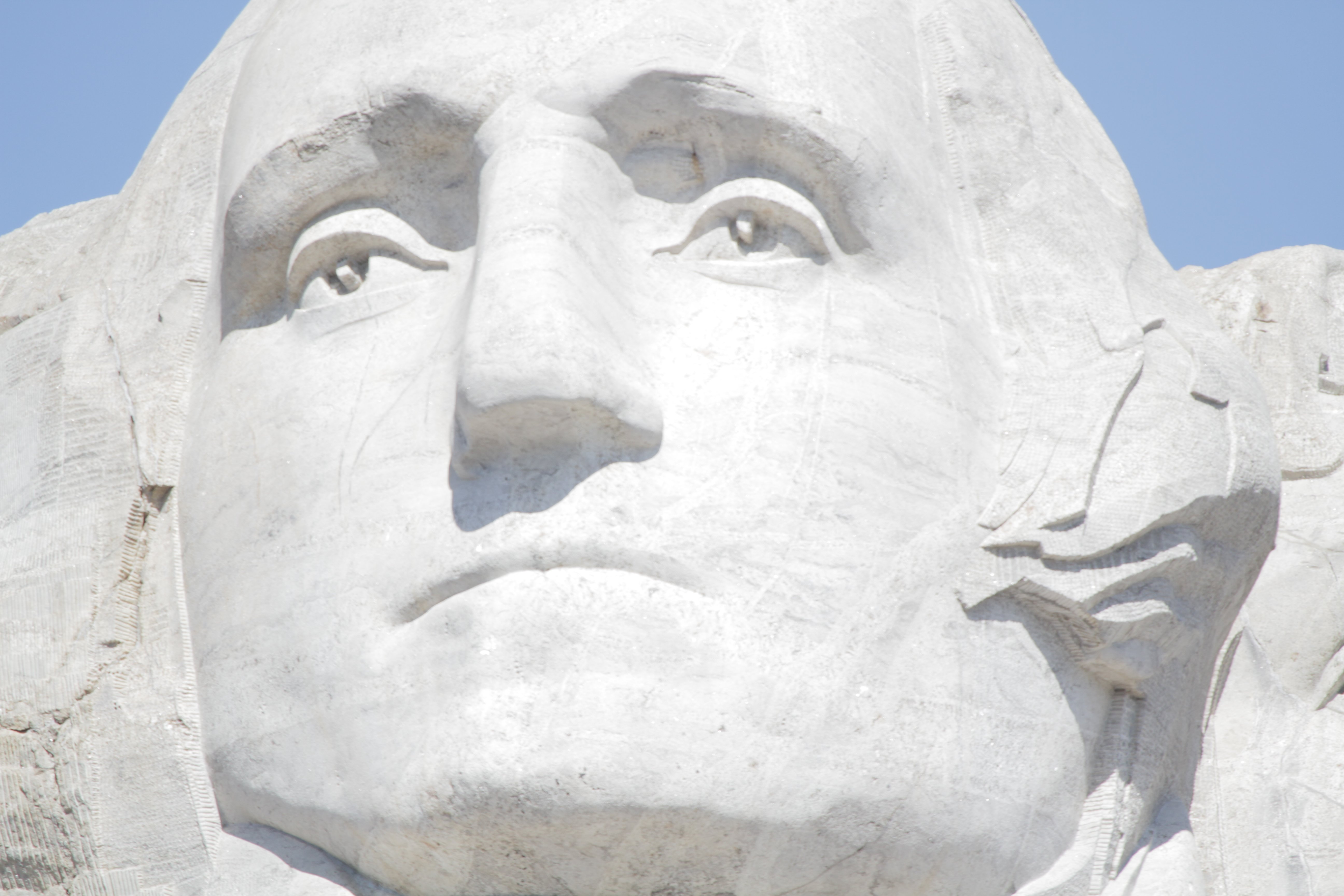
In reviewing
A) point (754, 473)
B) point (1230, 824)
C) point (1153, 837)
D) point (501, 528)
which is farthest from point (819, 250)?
point (1230, 824)

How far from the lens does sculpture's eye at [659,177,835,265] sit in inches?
151

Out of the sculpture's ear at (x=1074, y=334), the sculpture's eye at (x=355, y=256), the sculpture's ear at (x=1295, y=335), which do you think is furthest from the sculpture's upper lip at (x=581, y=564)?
the sculpture's ear at (x=1295, y=335)

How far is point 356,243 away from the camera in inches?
156

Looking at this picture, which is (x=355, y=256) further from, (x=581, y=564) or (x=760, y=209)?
(x=581, y=564)

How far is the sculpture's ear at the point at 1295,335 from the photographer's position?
5488mm

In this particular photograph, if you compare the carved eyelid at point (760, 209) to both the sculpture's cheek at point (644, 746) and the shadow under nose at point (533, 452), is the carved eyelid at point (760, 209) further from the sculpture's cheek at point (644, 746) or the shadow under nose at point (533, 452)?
the sculpture's cheek at point (644, 746)

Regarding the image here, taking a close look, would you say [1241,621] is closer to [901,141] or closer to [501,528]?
[901,141]

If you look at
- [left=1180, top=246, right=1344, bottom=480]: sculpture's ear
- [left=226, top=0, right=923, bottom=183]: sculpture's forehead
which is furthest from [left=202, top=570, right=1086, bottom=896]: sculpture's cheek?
[left=1180, top=246, right=1344, bottom=480]: sculpture's ear

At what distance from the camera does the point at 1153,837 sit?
12.9 feet

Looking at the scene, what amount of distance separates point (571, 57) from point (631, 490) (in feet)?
3.13

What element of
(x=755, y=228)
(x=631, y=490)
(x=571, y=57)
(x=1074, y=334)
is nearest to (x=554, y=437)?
(x=631, y=490)

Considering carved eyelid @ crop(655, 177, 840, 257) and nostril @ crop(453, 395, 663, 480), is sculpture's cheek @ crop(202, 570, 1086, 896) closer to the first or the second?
nostril @ crop(453, 395, 663, 480)

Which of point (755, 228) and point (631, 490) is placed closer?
point (631, 490)

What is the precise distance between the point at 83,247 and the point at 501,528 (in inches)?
74.1
